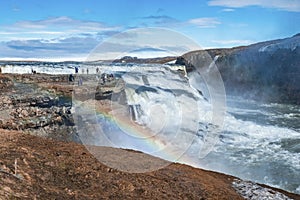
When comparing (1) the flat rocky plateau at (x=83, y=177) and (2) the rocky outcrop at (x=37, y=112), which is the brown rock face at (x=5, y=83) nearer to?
(2) the rocky outcrop at (x=37, y=112)

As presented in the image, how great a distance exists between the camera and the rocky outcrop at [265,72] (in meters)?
50.5

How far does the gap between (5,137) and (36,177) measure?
11.5 feet

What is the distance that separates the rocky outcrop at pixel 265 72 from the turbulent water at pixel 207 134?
16.1m

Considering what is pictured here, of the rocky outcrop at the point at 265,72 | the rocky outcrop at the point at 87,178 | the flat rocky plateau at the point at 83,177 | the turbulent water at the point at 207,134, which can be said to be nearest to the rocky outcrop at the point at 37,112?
the flat rocky plateau at the point at 83,177

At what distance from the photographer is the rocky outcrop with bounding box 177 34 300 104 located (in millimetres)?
50500

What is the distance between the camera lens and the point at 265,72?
188ft

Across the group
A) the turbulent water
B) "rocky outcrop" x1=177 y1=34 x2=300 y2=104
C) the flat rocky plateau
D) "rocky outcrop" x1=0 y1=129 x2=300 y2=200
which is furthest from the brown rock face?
"rocky outcrop" x1=177 y1=34 x2=300 y2=104

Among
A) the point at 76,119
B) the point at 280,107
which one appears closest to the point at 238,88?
the point at 280,107

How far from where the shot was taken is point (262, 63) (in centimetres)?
5981

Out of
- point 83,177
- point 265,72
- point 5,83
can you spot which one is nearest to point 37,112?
point 5,83

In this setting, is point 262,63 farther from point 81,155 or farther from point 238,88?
point 81,155

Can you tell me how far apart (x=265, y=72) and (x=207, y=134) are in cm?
3680

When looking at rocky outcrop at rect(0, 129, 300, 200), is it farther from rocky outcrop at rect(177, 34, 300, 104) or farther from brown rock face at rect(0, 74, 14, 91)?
rocky outcrop at rect(177, 34, 300, 104)

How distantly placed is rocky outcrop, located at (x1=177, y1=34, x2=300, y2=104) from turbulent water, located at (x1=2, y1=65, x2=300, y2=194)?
16110 mm
